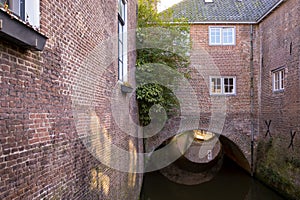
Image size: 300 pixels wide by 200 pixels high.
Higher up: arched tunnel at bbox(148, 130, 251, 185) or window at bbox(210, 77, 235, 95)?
window at bbox(210, 77, 235, 95)

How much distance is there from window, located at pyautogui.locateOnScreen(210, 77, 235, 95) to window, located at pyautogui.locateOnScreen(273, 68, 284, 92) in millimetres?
2010

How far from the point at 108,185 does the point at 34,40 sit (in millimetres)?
3944

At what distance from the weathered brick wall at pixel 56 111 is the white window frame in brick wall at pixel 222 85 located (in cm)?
851

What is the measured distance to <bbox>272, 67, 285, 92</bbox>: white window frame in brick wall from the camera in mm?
10994

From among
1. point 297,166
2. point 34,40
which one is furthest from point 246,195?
point 34,40

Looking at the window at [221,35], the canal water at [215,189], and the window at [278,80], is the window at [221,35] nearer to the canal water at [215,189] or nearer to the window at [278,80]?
the window at [278,80]

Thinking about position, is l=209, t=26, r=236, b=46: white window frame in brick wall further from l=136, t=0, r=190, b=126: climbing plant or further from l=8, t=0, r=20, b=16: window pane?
l=8, t=0, r=20, b=16: window pane

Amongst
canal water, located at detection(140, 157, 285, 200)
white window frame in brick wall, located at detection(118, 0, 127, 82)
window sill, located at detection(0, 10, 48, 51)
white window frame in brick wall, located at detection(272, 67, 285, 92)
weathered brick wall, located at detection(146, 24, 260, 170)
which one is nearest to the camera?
window sill, located at detection(0, 10, 48, 51)

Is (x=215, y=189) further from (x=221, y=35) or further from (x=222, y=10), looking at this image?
(x=222, y=10)

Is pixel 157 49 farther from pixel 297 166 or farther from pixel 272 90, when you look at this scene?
pixel 297 166

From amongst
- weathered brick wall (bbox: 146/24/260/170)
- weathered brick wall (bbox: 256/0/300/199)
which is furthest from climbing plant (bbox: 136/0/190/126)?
weathered brick wall (bbox: 256/0/300/199)

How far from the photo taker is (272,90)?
1177cm

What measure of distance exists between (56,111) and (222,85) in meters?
11.1

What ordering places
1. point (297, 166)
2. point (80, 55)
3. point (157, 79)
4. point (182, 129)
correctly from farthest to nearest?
point (182, 129) → point (157, 79) → point (297, 166) → point (80, 55)
